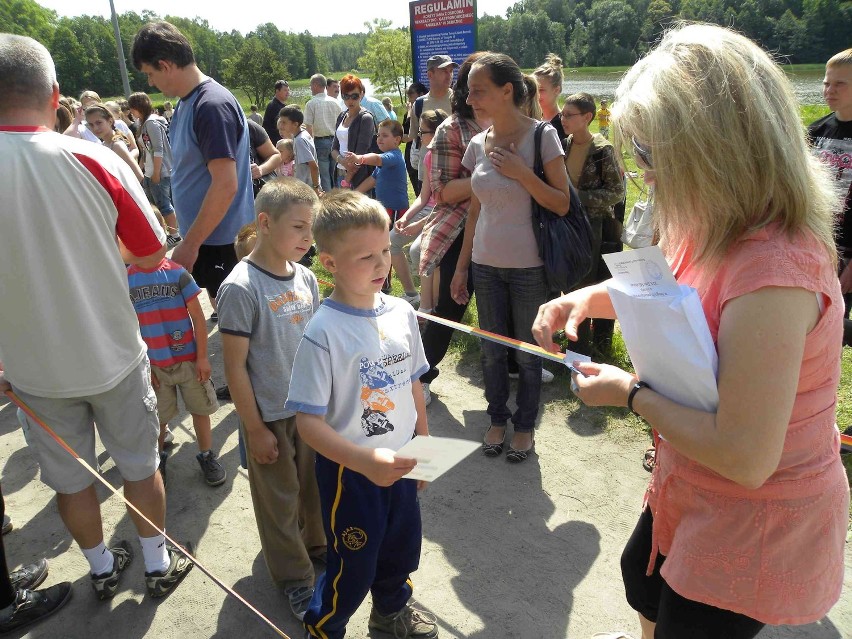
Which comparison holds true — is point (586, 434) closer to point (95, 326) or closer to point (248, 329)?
point (248, 329)

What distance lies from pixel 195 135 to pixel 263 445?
195 centimetres

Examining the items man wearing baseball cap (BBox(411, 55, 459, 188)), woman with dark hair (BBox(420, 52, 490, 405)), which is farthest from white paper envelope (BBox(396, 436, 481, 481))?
man wearing baseball cap (BBox(411, 55, 459, 188))

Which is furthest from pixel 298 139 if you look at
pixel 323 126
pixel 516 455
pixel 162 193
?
pixel 516 455

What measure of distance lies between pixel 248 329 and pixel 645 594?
5.52 feet

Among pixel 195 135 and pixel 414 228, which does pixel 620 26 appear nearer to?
pixel 414 228

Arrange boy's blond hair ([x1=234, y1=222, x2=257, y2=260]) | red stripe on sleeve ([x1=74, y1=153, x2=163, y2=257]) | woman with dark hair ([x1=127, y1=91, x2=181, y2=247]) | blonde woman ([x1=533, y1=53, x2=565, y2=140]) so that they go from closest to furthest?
red stripe on sleeve ([x1=74, y1=153, x2=163, y2=257]) → boy's blond hair ([x1=234, y1=222, x2=257, y2=260]) → blonde woman ([x1=533, y1=53, x2=565, y2=140]) → woman with dark hair ([x1=127, y1=91, x2=181, y2=247])

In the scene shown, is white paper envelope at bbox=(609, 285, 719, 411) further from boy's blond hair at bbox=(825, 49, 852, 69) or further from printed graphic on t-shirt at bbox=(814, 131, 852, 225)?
boy's blond hair at bbox=(825, 49, 852, 69)

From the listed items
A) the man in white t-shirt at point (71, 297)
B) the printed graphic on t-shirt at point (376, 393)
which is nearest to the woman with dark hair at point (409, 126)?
the man in white t-shirt at point (71, 297)

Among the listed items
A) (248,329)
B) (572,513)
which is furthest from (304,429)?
(572,513)

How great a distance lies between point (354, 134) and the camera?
300 inches

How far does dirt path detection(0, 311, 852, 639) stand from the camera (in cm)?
246

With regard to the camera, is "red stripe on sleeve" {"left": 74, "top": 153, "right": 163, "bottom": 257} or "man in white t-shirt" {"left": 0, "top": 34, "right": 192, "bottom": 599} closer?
"man in white t-shirt" {"left": 0, "top": 34, "right": 192, "bottom": 599}

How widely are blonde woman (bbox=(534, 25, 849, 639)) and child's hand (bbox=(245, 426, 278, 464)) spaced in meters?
1.40

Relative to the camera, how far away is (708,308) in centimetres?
128
